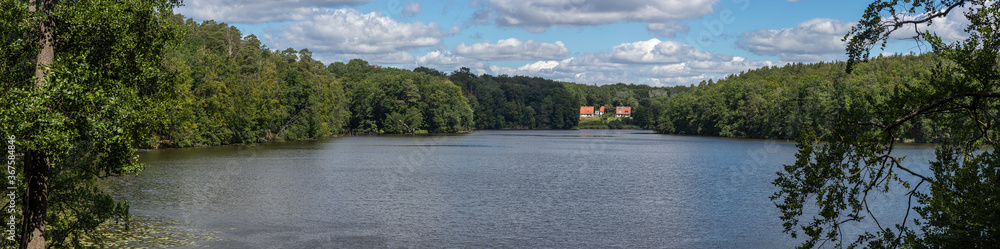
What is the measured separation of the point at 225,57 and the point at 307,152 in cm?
1729

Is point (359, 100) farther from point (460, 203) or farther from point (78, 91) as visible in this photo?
point (78, 91)

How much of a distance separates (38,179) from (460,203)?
63.5 feet

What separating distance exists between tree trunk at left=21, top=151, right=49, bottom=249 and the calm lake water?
7.98m

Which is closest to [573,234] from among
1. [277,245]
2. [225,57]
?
[277,245]

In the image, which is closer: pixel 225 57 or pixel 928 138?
pixel 225 57

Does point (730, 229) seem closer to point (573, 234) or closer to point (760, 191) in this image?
point (573, 234)

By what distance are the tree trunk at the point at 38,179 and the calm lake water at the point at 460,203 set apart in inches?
315

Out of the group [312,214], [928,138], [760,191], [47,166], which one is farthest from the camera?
[928,138]

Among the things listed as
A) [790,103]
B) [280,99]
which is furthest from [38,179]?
[790,103]

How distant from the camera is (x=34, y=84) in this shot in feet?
37.4

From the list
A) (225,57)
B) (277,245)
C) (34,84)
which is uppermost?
(225,57)

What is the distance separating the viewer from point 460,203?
3028 cm

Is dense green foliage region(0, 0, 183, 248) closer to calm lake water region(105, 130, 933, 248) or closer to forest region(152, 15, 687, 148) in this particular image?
forest region(152, 15, 687, 148)

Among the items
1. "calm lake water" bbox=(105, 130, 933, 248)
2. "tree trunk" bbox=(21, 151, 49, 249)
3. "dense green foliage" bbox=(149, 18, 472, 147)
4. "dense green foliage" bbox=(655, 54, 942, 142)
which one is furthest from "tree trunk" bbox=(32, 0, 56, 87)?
"dense green foliage" bbox=(655, 54, 942, 142)
